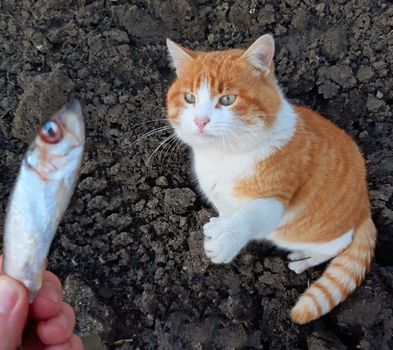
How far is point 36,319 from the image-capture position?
66.9 inches

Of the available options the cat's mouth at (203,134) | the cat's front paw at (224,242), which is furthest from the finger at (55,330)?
the cat's mouth at (203,134)

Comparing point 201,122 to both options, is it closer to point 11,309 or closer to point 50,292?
point 50,292

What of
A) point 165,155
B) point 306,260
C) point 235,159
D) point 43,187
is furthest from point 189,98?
point 43,187

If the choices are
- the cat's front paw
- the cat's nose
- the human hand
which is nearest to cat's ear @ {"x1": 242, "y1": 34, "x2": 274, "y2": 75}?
the cat's nose

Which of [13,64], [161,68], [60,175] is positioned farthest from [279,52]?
[60,175]

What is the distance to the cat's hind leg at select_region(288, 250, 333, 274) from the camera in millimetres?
2578

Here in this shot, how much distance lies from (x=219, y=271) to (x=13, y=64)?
1.48 meters

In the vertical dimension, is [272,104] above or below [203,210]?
above

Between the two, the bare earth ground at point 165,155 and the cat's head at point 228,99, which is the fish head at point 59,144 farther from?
the bare earth ground at point 165,155

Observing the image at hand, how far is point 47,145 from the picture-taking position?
1222 mm

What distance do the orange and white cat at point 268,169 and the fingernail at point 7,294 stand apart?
81cm

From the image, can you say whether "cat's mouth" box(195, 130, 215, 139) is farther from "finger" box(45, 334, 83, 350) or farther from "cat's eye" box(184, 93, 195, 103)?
"finger" box(45, 334, 83, 350)

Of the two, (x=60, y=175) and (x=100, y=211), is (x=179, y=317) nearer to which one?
(x=100, y=211)

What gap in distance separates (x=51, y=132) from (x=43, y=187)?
0.13 meters
